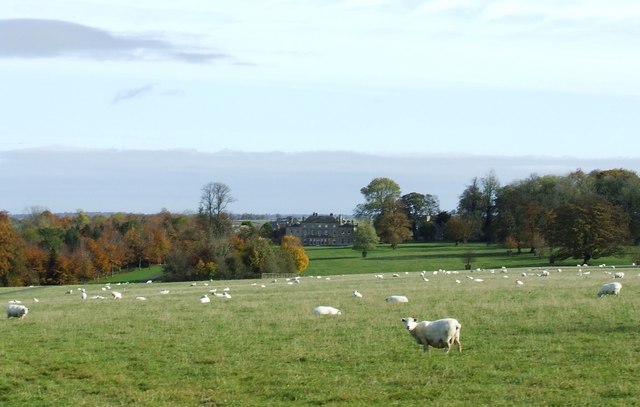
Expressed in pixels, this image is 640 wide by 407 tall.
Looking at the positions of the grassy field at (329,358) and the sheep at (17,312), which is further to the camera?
the sheep at (17,312)

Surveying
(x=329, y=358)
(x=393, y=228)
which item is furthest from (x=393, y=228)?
(x=329, y=358)

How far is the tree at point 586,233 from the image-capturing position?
9775cm

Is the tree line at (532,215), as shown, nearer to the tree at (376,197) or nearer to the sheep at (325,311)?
the tree at (376,197)

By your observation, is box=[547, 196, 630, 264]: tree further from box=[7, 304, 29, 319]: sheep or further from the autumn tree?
box=[7, 304, 29, 319]: sheep

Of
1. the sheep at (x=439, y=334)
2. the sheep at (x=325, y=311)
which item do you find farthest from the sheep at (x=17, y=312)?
the sheep at (x=439, y=334)

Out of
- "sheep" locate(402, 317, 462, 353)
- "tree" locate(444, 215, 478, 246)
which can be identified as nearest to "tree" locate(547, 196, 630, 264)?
"tree" locate(444, 215, 478, 246)

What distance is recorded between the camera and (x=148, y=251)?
140 meters

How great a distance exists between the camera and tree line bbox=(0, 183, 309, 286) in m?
102

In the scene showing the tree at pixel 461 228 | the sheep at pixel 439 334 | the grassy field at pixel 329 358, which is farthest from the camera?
the tree at pixel 461 228

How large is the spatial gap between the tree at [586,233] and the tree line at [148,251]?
3409cm

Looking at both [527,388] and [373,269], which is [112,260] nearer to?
[373,269]

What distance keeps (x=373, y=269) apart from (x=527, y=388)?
97.6 m

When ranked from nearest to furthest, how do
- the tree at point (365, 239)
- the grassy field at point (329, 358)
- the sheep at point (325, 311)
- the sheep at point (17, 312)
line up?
1. the grassy field at point (329, 358)
2. the sheep at point (325, 311)
3. the sheep at point (17, 312)
4. the tree at point (365, 239)

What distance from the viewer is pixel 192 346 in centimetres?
2341
